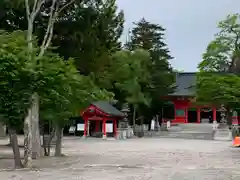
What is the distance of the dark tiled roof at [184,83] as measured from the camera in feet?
190

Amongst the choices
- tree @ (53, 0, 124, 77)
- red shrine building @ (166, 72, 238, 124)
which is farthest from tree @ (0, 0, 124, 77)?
red shrine building @ (166, 72, 238, 124)

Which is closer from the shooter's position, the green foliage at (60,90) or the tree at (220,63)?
the green foliage at (60,90)

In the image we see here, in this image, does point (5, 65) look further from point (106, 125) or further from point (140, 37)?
point (140, 37)

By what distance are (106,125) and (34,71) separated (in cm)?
2646

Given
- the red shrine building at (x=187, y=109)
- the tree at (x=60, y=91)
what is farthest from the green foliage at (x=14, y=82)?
the red shrine building at (x=187, y=109)

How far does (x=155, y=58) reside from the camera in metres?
48.6

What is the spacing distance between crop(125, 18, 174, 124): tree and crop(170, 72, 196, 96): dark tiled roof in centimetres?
715

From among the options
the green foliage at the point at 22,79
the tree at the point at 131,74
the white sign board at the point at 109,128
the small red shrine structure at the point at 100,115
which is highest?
the tree at the point at 131,74

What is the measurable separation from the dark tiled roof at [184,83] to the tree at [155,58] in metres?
7.15

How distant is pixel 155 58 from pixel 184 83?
14.9 m

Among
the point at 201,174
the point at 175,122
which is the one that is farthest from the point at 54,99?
the point at 175,122

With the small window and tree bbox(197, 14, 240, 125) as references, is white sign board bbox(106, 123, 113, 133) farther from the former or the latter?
the small window

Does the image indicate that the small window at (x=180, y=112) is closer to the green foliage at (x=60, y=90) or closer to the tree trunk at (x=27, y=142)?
the green foliage at (x=60, y=90)

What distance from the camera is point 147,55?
147 ft
